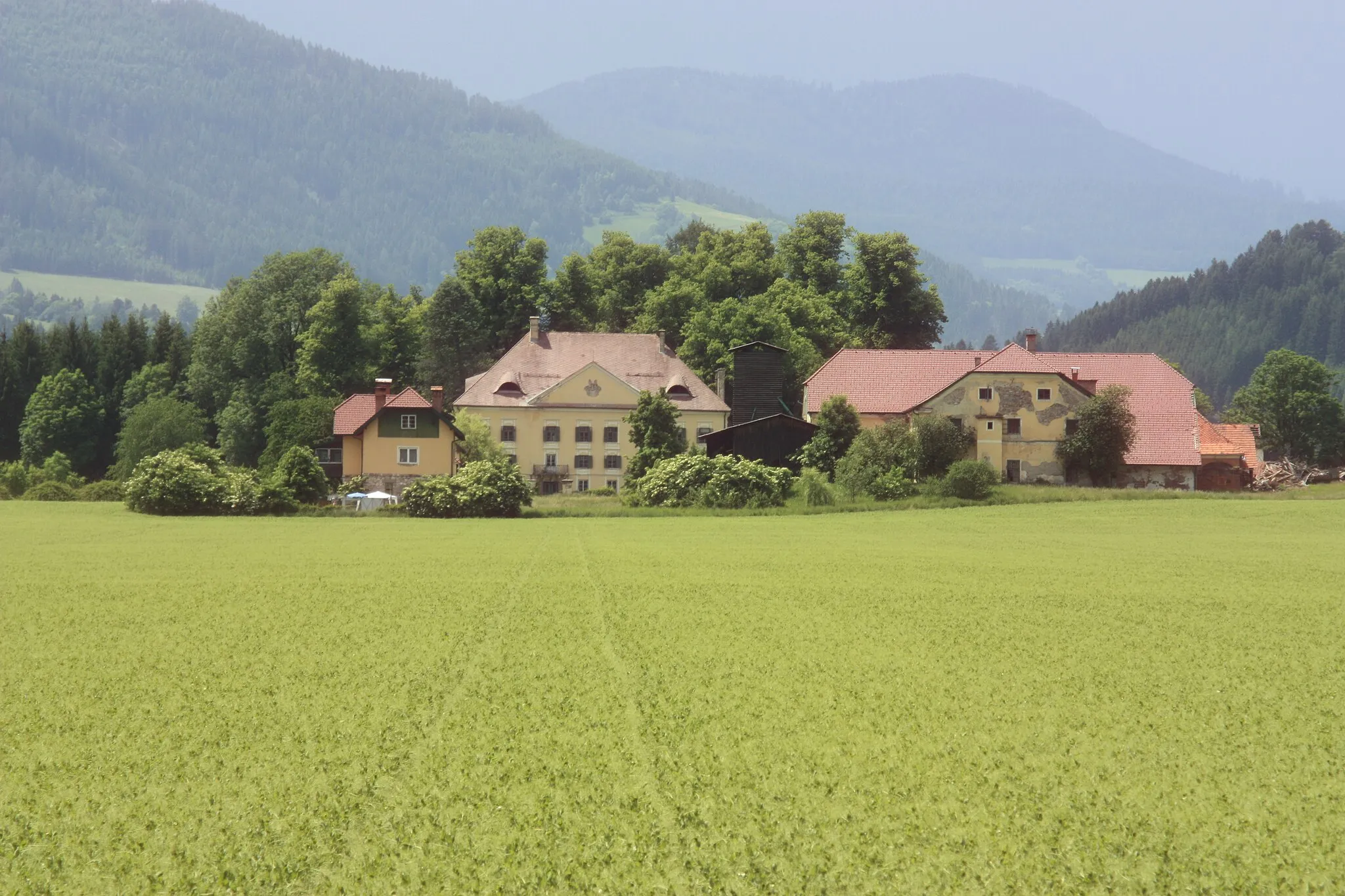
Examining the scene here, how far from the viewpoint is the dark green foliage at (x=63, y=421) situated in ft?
304

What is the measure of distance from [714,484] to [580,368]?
26647 mm

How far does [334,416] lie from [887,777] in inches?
2856

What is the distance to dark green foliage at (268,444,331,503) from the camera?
6172 centimetres

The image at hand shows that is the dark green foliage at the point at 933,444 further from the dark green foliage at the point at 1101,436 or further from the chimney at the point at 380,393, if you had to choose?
the chimney at the point at 380,393

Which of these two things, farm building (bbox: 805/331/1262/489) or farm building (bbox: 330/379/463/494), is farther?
farm building (bbox: 330/379/463/494)

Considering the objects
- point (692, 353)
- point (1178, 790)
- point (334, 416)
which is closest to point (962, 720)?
point (1178, 790)

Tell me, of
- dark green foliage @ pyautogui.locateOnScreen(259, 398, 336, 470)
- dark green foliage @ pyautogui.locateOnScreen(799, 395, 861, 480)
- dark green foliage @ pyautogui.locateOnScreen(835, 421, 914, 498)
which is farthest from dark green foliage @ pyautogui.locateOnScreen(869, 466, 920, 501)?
dark green foliage @ pyautogui.locateOnScreen(259, 398, 336, 470)

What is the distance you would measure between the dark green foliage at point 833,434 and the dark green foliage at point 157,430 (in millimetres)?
41868

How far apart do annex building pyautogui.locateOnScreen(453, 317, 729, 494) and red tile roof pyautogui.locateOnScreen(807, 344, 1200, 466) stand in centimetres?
920

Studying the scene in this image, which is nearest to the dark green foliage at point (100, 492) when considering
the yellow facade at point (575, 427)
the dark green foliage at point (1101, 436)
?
the yellow facade at point (575, 427)

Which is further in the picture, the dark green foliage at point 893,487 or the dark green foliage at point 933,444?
the dark green foliage at point 933,444

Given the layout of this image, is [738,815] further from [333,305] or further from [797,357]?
[333,305]

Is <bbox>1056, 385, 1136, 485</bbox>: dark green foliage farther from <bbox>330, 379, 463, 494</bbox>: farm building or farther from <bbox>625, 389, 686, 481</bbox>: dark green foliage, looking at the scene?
<bbox>330, 379, 463, 494</bbox>: farm building

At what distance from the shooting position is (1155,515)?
54969 mm
